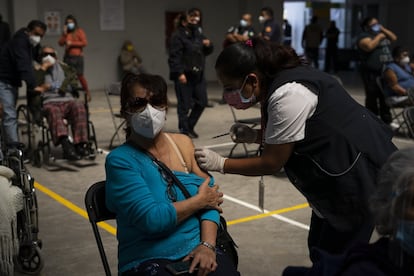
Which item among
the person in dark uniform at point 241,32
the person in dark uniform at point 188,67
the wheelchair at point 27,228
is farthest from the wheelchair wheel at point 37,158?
the person in dark uniform at point 241,32

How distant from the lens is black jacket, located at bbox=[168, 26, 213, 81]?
26.1ft

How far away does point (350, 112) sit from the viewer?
7.96 feet

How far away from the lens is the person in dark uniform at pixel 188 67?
7969mm

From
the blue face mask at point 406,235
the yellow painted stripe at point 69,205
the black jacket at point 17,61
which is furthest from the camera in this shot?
the black jacket at point 17,61

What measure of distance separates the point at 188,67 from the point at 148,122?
218 inches

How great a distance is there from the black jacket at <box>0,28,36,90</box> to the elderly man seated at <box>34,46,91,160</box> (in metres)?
0.31

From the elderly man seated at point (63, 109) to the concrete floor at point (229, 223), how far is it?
24 centimetres

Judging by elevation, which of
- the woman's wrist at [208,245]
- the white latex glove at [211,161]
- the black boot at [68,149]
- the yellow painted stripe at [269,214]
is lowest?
the yellow painted stripe at [269,214]

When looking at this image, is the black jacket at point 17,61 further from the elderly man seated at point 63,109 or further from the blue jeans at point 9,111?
the elderly man seated at point 63,109

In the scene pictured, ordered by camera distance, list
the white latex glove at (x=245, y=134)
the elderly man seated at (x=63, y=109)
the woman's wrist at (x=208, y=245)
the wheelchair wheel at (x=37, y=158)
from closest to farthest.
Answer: the woman's wrist at (x=208, y=245)
the white latex glove at (x=245, y=134)
the elderly man seated at (x=63, y=109)
the wheelchair wheel at (x=37, y=158)

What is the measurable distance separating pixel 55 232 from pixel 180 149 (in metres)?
2.42

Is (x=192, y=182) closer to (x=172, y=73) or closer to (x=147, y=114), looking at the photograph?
(x=147, y=114)

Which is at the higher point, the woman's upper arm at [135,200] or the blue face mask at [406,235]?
the blue face mask at [406,235]

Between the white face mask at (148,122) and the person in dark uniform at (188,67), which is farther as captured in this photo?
the person in dark uniform at (188,67)
